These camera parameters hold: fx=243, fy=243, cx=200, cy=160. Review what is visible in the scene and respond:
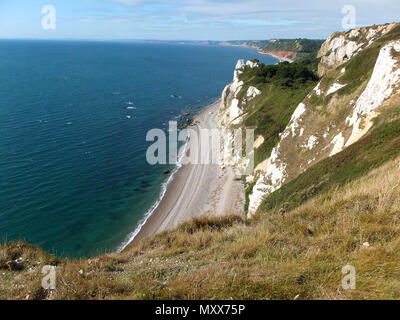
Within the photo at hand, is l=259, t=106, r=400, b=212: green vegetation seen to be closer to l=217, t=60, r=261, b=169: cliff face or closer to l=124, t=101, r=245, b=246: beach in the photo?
l=124, t=101, r=245, b=246: beach

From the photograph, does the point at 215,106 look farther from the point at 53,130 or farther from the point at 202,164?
the point at 53,130

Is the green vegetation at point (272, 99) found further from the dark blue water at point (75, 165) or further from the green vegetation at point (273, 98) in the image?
the dark blue water at point (75, 165)

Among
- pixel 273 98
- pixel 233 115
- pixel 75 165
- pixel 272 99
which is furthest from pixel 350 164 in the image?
pixel 75 165

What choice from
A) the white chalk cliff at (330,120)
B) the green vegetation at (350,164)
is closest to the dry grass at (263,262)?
the green vegetation at (350,164)

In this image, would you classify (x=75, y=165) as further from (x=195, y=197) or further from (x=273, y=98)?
(x=273, y=98)

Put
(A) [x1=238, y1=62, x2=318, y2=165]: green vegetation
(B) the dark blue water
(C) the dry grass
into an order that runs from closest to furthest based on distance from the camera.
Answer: (C) the dry grass
(B) the dark blue water
(A) [x1=238, y1=62, x2=318, y2=165]: green vegetation

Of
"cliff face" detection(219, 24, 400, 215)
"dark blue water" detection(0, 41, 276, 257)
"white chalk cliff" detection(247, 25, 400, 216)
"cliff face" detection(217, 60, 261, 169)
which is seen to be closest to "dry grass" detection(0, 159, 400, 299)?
"dark blue water" detection(0, 41, 276, 257)

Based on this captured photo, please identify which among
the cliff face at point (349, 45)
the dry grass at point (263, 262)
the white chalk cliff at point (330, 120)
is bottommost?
the dry grass at point (263, 262)
